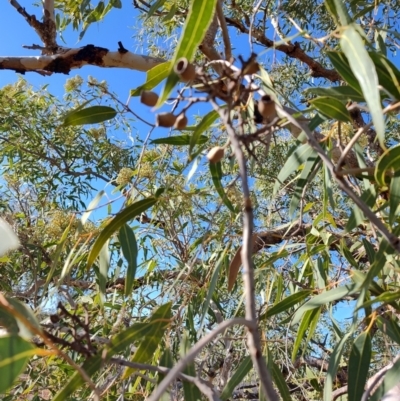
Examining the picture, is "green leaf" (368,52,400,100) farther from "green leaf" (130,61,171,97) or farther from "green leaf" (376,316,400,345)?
"green leaf" (376,316,400,345)

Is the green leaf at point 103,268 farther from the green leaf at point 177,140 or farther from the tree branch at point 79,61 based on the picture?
the tree branch at point 79,61

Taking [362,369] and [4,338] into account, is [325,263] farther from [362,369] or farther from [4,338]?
[4,338]

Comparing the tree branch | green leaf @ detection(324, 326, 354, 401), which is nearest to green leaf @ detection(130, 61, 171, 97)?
green leaf @ detection(324, 326, 354, 401)

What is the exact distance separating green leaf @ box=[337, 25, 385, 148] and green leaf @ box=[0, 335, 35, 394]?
353 mm

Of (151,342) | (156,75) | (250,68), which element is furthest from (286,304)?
(250,68)

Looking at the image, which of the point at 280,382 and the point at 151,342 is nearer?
the point at 151,342

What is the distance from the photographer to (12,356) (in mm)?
436

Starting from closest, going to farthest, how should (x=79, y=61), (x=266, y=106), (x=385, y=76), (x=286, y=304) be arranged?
(x=266, y=106) → (x=385, y=76) → (x=286, y=304) → (x=79, y=61)

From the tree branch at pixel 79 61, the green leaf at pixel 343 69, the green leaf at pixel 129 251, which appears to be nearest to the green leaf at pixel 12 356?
the green leaf at pixel 129 251

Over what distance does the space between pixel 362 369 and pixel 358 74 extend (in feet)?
1.60

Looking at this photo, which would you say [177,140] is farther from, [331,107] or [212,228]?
[212,228]

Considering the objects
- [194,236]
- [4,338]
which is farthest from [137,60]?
[4,338]

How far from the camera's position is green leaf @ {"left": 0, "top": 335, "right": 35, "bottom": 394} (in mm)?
433

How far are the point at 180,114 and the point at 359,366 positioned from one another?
506 millimetres
